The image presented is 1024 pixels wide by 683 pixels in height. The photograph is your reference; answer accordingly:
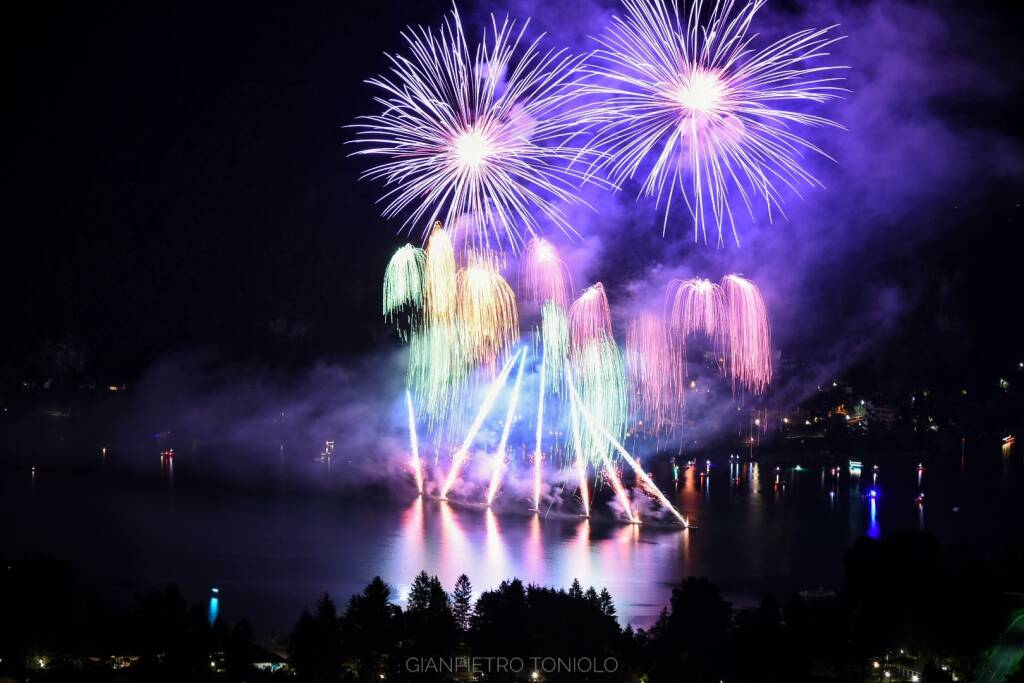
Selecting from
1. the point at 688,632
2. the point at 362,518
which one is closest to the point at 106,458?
the point at 362,518

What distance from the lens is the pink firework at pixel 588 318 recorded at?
36.4 ft

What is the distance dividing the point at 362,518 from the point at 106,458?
11.6 meters

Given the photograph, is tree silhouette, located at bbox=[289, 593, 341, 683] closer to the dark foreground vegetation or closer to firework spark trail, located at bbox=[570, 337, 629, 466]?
the dark foreground vegetation

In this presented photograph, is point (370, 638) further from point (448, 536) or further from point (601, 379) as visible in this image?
point (448, 536)

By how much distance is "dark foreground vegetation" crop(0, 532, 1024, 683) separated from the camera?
7.34 meters

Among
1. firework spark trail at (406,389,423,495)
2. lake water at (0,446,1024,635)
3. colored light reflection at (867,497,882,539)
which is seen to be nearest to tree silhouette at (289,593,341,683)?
lake water at (0,446,1024,635)

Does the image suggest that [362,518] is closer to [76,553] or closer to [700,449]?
[76,553]

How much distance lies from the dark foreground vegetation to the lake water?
2744 millimetres

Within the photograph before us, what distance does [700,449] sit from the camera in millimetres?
27844

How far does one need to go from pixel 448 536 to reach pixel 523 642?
8953 millimetres

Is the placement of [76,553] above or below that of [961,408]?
below

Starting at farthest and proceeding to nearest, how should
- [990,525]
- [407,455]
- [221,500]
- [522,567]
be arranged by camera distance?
1. [407,455]
2. [221,500]
3. [990,525]
4. [522,567]

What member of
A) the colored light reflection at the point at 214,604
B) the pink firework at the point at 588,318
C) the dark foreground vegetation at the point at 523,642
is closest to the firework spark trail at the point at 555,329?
the pink firework at the point at 588,318

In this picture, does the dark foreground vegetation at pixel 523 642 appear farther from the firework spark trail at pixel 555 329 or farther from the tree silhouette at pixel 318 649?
the firework spark trail at pixel 555 329
